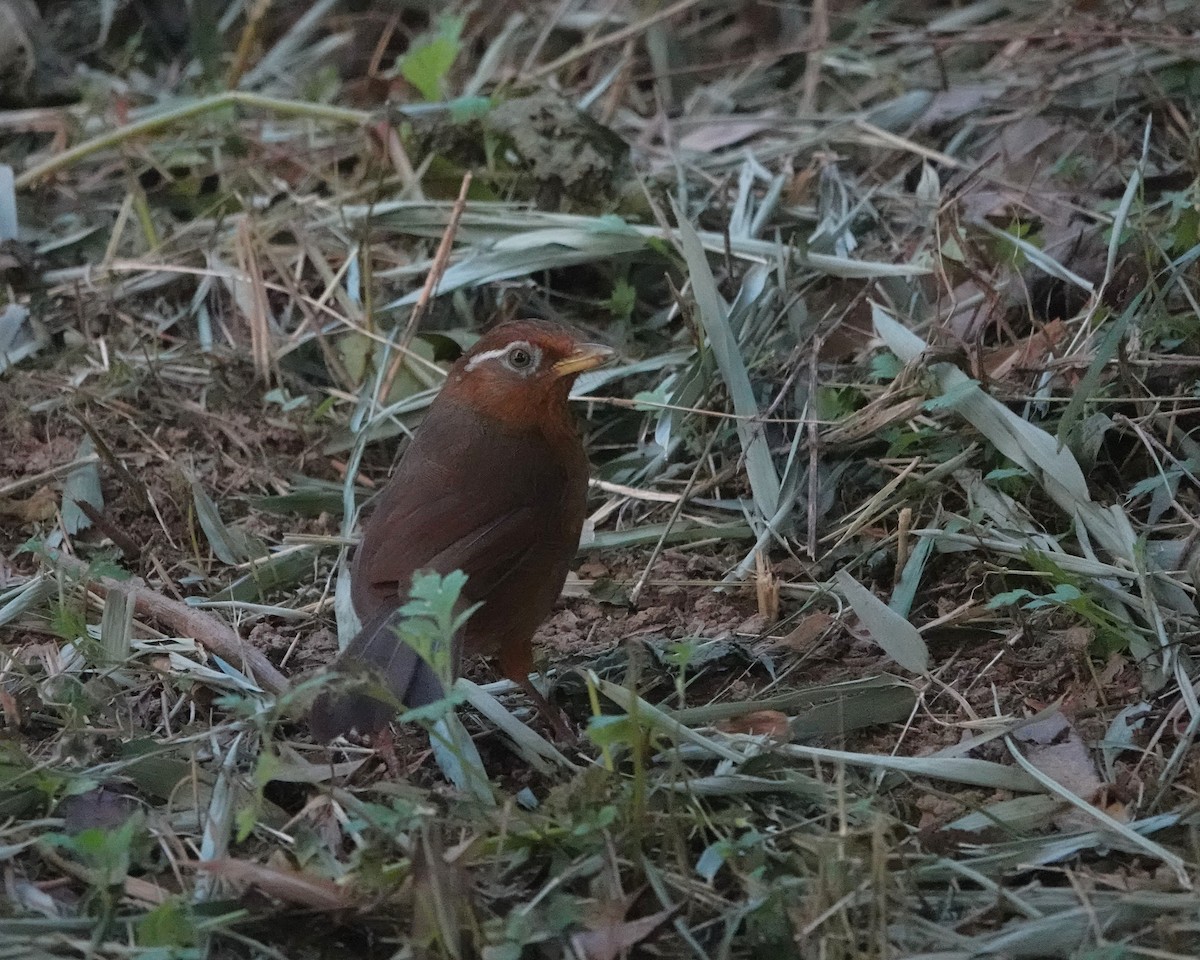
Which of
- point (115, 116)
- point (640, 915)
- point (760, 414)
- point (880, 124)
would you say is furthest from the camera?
point (115, 116)

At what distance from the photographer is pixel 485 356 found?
4.04 meters

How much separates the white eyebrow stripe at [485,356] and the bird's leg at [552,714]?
0.91 meters

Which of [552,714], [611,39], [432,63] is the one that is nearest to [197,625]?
[552,714]

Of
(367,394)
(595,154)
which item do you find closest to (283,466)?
(367,394)

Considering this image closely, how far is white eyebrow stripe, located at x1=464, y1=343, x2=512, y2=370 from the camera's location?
401 cm

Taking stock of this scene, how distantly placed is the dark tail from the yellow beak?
2.89ft

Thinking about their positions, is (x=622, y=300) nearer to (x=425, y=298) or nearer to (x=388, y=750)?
(x=425, y=298)

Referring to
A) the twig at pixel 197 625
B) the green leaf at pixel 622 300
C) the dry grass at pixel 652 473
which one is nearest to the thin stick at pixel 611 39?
the dry grass at pixel 652 473

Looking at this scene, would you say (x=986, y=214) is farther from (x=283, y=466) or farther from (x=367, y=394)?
(x=283, y=466)

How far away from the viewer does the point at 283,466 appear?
4.67 m

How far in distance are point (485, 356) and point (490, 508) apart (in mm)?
→ 534

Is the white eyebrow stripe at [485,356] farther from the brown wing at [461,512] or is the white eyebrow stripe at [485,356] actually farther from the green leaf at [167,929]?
the green leaf at [167,929]

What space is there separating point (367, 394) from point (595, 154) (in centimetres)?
125

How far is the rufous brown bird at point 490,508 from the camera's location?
353cm
